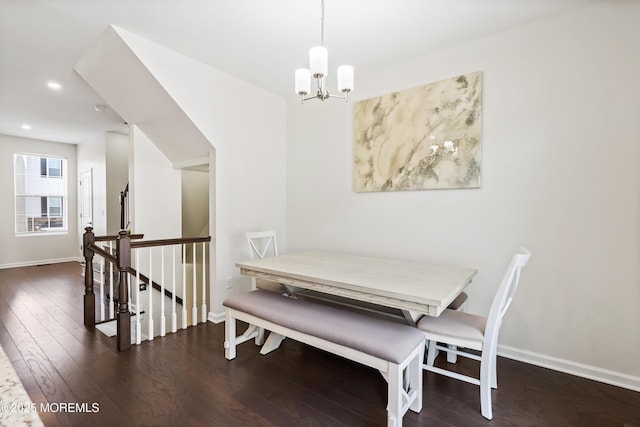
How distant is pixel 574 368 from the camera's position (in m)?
2.24

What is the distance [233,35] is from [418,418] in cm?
320

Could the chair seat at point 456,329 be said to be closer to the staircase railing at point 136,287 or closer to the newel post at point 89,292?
the staircase railing at point 136,287

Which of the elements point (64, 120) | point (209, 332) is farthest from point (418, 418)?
point (64, 120)

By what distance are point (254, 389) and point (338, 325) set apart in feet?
2.52

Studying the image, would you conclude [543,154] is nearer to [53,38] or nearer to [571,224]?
[571,224]

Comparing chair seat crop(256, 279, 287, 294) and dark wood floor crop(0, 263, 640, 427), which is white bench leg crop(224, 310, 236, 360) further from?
chair seat crop(256, 279, 287, 294)

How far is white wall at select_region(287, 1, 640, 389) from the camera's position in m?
2.07

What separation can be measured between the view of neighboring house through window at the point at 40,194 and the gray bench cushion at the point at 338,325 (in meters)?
6.42

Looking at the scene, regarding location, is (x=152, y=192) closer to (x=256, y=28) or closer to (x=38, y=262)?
(x=256, y=28)

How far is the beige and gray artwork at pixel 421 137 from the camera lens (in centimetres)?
262

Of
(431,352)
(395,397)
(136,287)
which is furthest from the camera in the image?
(136,287)

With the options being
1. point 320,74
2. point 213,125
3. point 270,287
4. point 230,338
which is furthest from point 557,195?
point 213,125

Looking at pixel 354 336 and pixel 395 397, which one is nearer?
pixel 395 397

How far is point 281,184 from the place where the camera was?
4000 mm
